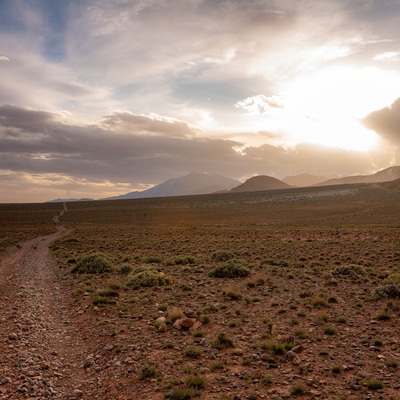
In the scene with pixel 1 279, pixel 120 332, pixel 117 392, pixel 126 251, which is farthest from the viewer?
pixel 126 251

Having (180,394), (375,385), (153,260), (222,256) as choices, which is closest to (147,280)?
(153,260)

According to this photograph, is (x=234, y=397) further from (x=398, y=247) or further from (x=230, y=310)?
(x=398, y=247)

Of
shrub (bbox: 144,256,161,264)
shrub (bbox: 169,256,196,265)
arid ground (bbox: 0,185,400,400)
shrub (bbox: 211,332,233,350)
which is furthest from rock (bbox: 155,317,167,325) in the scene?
shrub (bbox: 144,256,161,264)

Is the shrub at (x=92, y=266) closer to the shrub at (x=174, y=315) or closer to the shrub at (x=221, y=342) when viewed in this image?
the shrub at (x=174, y=315)

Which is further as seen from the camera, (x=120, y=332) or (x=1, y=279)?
(x=1, y=279)

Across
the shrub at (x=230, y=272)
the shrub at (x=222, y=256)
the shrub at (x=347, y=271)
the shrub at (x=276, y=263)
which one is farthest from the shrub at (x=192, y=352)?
the shrub at (x=222, y=256)

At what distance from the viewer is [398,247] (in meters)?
29.7

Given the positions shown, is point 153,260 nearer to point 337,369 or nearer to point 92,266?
point 92,266

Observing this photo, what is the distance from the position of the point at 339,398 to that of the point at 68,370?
708 cm

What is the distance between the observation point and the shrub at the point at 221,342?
32.7 feet

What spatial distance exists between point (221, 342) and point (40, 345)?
5903 mm

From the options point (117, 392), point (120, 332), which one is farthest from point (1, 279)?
point (117, 392)

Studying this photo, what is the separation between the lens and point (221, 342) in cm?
1022

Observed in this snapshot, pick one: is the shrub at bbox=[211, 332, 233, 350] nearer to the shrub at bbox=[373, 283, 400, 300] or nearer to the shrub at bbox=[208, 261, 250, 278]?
the shrub at bbox=[373, 283, 400, 300]
